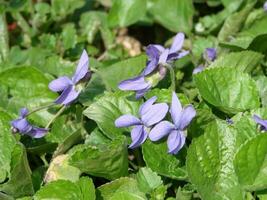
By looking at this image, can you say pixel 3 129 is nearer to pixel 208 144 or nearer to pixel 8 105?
pixel 8 105

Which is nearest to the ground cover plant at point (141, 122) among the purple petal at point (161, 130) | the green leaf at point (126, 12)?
the purple petal at point (161, 130)

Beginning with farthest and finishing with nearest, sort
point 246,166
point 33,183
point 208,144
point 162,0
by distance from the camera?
1. point 162,0
2. point 33,183
3. point 208,144
4. point 246,166

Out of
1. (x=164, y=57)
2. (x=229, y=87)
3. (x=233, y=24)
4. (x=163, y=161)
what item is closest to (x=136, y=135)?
(x=163, y=161)

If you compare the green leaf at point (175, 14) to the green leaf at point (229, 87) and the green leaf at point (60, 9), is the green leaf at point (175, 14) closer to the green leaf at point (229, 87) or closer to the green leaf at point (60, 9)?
the green leaf at point (60, 9)

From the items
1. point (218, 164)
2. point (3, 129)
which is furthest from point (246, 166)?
point (3, 129)

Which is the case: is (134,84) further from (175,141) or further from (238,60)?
(238,60)

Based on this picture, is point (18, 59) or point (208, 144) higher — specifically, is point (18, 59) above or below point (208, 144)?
below
